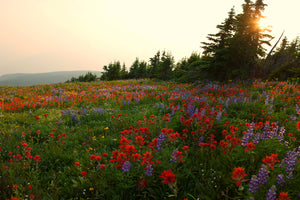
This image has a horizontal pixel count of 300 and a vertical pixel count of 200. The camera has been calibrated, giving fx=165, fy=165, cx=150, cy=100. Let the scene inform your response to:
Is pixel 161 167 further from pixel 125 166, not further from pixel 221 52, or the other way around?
pixel 221 52

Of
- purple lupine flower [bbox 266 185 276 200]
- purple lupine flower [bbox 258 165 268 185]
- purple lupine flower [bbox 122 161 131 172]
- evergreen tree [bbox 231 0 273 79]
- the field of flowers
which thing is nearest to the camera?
purple lupine flower [bbox 266 185 276 200]

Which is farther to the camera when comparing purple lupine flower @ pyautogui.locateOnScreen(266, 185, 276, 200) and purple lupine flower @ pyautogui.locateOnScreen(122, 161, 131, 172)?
purple lupine flower @ pyautogui.locateOnScreen(122, 161, 131, 172)

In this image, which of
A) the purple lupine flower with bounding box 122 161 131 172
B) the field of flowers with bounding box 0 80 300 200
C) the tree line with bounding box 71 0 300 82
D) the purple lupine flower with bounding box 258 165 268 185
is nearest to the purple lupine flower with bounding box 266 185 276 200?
the field of flowers with bounding box 0 80 300 200

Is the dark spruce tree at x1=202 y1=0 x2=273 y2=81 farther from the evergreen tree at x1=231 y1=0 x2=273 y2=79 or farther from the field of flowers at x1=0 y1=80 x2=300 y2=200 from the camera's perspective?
the field of flowers at x1=0 y1=80 x2=300 y2=200

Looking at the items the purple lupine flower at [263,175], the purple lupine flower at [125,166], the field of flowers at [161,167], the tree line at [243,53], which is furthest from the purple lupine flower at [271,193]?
the tree line at [243,53]

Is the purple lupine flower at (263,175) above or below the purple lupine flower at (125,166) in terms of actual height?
above

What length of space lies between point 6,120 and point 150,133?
570 centimetres

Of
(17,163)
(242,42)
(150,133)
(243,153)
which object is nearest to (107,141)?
(150,133)

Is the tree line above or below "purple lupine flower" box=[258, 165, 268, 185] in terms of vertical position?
above

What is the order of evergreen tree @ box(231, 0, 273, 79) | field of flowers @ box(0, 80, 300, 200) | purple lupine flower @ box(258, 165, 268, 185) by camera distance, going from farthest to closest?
evergreen tree @ box(231, 0, 273, 79), field of flowers @ box(0, 80, 300, 200), purple lupine flower @ box(258, 165, 268, 185)

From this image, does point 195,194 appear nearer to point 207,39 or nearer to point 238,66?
point 238,66

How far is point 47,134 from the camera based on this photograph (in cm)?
492

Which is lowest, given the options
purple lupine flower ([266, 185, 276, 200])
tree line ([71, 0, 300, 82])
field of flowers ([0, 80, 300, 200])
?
field of flowers ([0, 80, 300, 200])

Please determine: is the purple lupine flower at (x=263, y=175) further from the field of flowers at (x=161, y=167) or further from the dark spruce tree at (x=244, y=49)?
the dark spruce tree at (x=244, y=49)
